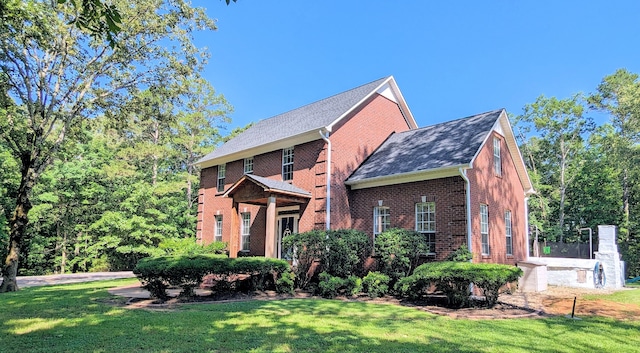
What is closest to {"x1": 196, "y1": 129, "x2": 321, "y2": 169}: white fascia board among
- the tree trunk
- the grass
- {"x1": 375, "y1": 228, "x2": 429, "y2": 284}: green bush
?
{"x1": 375, "y1": 228, "x2": 429, "y2": 284}: green bush

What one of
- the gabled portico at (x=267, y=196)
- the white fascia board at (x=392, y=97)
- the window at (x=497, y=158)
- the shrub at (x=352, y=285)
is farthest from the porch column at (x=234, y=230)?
the window at (x=497, y=158)

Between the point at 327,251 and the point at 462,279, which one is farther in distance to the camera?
the point at 327,251

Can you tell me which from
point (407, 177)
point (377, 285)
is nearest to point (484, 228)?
point (407, 177)

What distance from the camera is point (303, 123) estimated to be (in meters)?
16.6

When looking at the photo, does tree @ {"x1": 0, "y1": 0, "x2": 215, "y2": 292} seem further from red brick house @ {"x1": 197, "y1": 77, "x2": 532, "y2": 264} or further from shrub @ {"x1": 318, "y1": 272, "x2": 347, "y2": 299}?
shrub @ {"x1": 318, "y1": 272, "x2": 347, "y2": 299}

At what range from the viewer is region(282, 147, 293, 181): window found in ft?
52.6

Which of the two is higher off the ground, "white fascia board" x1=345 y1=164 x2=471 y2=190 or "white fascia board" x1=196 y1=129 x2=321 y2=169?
"white fascia board" x1=196 y1=129 x2=321 y2=169

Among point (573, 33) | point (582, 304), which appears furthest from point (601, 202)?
point (582, 304)

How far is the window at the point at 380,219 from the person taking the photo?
14.0 m

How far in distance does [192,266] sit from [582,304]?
10300mm

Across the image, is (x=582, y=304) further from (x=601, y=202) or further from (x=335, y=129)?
(x=601, y=202)

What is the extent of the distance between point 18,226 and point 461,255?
14228mm

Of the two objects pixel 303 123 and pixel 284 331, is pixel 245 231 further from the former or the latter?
pixel 284 331

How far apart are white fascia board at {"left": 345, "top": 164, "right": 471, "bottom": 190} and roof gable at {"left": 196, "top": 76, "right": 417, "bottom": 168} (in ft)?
7.94
